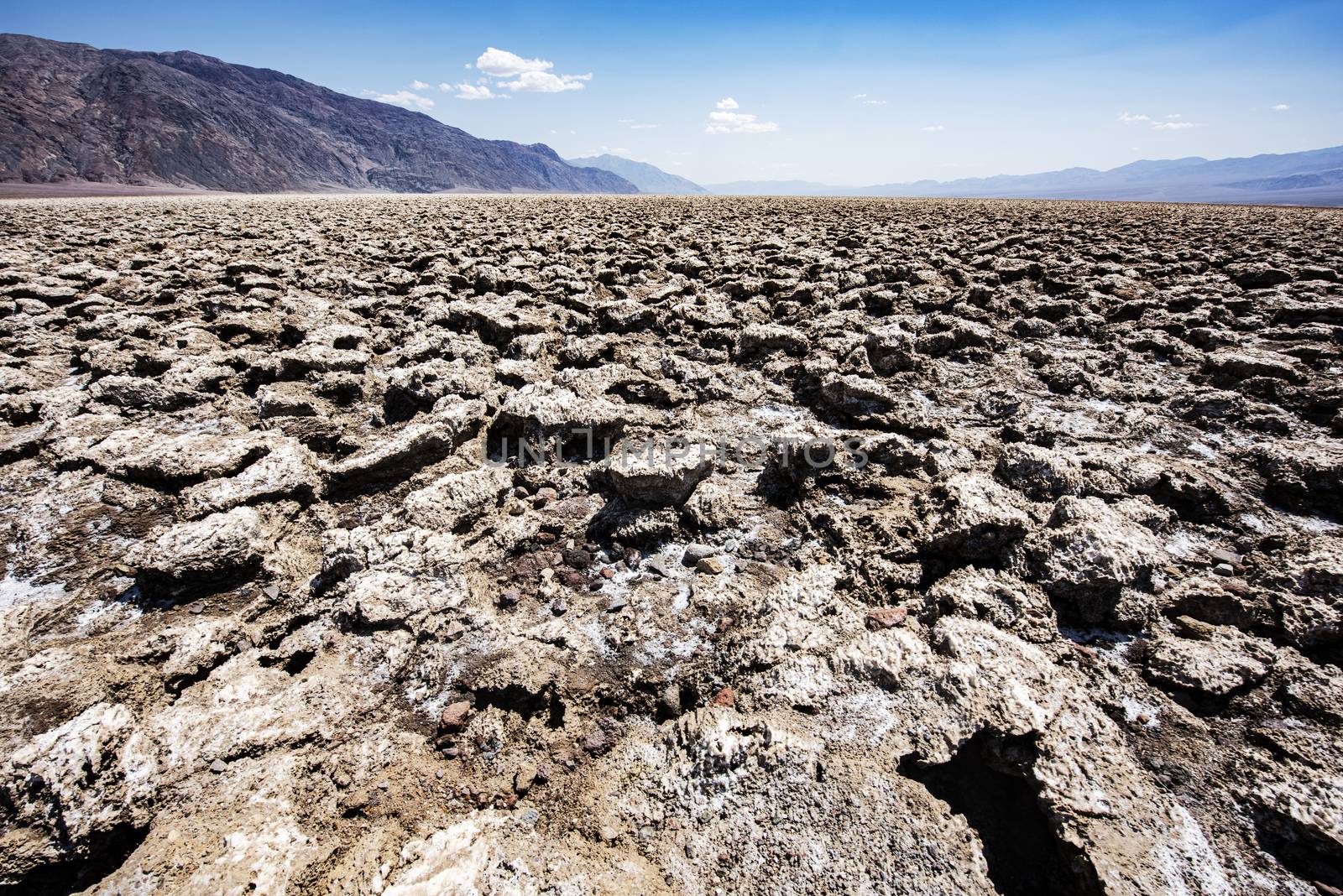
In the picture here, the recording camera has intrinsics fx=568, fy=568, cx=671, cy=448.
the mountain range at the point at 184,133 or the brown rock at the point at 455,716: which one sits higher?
the mountain range at the point at 184,133

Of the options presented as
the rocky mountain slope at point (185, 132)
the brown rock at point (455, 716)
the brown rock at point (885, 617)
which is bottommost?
the brown rock at point (455, 716)

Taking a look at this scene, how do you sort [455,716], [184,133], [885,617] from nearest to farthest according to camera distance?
[455,716] < [885,617] < [184,133]

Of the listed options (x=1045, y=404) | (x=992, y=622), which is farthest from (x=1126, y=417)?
(x=992, y=622)

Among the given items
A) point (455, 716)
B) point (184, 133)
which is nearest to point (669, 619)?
point (455, 716)

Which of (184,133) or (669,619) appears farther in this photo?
(184,133)

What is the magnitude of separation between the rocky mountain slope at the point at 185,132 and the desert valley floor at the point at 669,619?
284 feet

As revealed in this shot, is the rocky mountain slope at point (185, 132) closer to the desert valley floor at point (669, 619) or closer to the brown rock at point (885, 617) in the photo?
the desert valley floor at point (669, 619)

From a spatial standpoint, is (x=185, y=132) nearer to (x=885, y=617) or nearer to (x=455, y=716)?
(x=455, y=716)

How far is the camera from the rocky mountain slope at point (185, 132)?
66125 mm

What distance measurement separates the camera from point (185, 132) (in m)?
78.8

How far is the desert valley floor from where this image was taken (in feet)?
3.55

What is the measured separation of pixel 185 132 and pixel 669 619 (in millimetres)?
111677

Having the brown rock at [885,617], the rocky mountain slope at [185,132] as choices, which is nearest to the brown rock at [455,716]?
the brown rock at [885,617]

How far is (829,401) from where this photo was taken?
→ 2.98m
